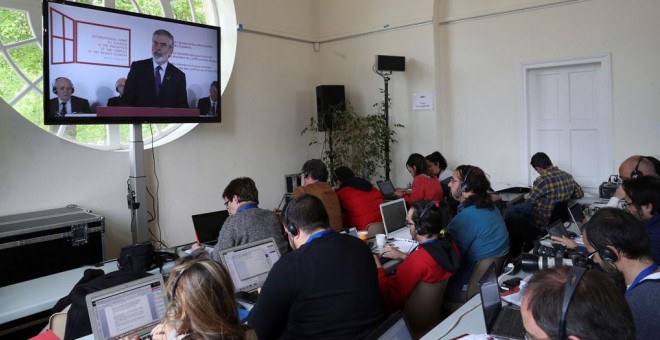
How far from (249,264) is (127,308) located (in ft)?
2.58

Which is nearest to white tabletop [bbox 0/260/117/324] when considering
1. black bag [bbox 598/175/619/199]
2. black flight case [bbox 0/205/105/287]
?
black flight case [bbox 0/205/105/287]

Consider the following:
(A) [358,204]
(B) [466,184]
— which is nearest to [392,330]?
(B) [466,184]

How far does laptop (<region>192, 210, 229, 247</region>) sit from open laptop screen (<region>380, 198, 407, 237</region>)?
1.40 meters

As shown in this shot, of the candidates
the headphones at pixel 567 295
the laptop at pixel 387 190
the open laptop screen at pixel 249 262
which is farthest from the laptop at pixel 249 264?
the laptop at pixel 387 190

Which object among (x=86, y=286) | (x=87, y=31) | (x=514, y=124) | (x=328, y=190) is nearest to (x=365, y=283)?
(x=86, y=286)

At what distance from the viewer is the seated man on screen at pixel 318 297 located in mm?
2059

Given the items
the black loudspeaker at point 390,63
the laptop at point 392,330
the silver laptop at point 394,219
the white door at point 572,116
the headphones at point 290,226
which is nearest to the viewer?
the laptop at point 392,330

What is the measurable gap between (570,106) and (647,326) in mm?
5132

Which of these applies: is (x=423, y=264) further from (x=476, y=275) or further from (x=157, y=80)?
(x=157, y=80)

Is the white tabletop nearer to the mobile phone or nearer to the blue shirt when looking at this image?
the blue shirt

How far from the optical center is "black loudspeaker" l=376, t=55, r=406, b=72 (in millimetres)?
6566

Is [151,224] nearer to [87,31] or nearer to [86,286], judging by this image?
[87,31]

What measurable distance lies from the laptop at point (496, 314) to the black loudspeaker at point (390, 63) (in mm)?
4719

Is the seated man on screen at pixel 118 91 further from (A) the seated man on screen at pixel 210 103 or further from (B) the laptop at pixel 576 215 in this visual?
(B) the laptop at pixel 576 215
